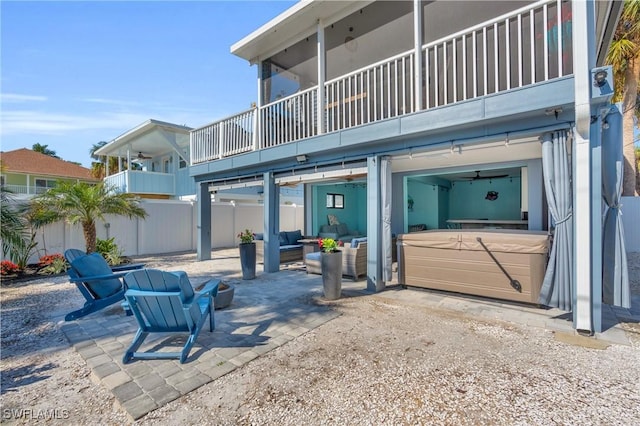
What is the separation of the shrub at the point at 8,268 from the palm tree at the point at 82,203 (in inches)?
57.5

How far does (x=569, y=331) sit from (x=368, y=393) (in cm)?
301

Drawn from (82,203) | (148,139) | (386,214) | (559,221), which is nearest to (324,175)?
(386,214)

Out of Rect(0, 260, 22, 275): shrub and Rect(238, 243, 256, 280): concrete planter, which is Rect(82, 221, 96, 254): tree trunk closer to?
Rect(0, 260, 22, 275): shrub

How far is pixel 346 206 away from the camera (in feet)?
40.3

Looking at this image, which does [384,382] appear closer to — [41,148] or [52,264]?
[52,264]

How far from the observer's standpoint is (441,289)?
522 centimetres

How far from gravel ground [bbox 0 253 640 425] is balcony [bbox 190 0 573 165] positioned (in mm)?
3371

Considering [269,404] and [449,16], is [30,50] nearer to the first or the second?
[269,404]

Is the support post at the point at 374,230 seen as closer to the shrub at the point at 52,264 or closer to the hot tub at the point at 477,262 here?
the hot tub at the point at 477,262

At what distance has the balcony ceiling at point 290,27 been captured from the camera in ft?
18.8

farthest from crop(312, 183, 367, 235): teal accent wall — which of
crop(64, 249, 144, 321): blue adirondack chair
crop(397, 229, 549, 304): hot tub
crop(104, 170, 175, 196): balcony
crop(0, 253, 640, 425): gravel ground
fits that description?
crop(104, 170, 175, 196): balcony

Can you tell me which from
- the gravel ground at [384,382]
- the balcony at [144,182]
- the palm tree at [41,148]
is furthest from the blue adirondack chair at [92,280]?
the palm tree at [41,148]

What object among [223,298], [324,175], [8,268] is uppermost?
[324,175]

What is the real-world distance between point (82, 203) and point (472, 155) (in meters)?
10.0
